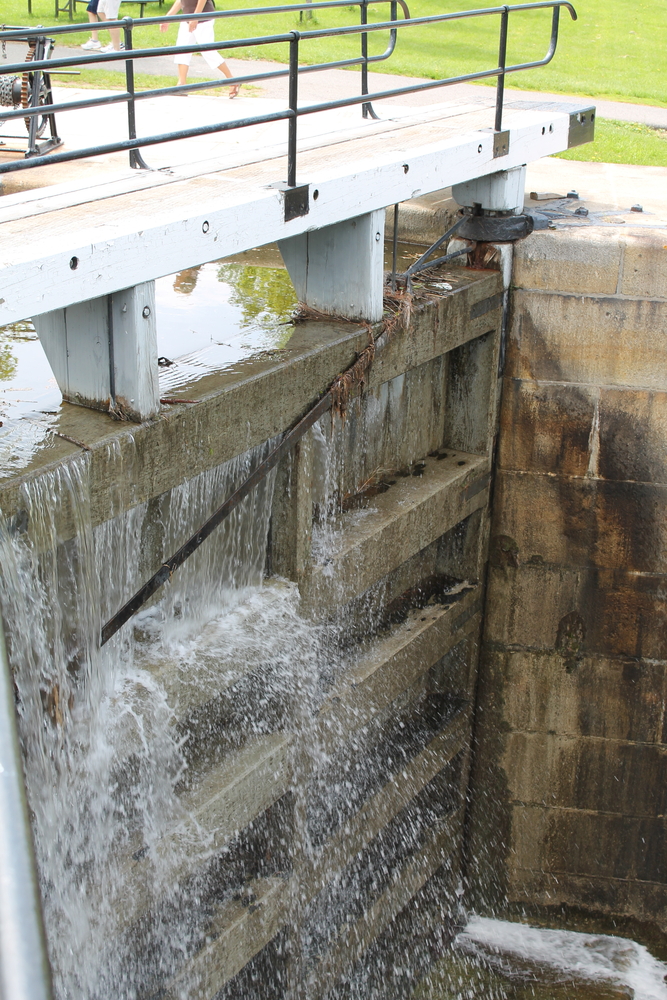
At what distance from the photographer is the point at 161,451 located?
4234mm

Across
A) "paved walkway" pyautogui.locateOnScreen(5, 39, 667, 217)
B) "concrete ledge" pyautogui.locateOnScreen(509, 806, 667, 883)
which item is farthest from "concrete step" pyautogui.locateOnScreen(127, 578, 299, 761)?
"concrete ledge" pyautogui.locateOnScreen(509, 806, 667, 883)

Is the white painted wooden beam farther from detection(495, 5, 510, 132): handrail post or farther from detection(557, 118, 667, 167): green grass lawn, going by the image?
detection(557, 118, 667, 167): green grass lawn

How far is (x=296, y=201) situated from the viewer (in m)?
4.69

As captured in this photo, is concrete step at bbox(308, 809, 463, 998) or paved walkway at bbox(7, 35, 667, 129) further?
paved walkway at bbox(7, 35, 667, 129)

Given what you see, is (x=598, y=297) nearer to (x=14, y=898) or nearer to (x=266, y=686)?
(x=266, y=686)

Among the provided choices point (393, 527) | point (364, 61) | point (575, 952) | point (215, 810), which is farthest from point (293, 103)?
point (575, 952)

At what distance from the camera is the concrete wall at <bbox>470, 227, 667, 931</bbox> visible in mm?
6918

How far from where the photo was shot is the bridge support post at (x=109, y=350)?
4059 millimetres

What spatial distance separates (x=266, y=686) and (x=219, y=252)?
7.44ft

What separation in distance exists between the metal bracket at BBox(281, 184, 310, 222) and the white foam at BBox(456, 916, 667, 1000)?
585cm

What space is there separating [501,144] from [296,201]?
2.22 meters

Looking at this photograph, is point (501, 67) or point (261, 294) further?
point (501, 67)

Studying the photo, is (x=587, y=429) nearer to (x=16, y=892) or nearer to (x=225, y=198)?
(x=225, y=198)

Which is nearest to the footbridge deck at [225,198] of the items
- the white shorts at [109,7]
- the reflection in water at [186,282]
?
the reflection in water at [186,282]
